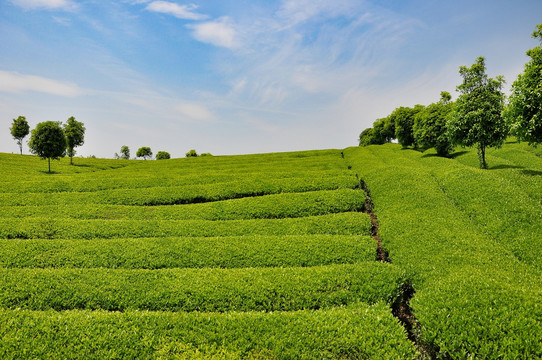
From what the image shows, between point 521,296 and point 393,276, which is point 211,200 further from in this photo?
point 521,296

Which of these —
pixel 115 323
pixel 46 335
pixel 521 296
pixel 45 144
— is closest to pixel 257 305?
pixel 115 323

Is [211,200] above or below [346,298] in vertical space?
above

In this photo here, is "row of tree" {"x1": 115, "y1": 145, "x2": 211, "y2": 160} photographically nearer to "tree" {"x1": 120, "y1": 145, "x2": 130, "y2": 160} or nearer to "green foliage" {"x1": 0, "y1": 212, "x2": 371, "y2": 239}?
"tree" {"x1": 120, "y1": 145, "x2": 130, "y2": 160}

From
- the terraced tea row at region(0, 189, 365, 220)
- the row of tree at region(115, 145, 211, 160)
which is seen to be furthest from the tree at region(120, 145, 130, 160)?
the terraced tea row at region(0, 189, 365, 220)

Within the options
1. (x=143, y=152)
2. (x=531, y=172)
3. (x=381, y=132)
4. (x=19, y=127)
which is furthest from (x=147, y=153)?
(x=531, y=172)

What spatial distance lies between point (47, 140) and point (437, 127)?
76480 mm

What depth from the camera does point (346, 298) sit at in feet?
→ 41.9

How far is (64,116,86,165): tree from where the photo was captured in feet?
235

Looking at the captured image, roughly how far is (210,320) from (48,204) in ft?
92.1

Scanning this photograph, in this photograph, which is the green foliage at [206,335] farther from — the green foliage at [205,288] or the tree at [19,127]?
the tree at [19,127]

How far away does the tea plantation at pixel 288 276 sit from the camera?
32.8ft

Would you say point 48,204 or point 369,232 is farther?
point 48,204

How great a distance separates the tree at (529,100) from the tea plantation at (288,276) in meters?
4.36

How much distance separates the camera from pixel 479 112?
34.4m
